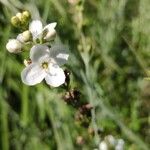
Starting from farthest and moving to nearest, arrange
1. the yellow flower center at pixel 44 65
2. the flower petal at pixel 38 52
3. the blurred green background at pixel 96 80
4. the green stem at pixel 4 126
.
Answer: the green stem at pixel 4 126
the blurred green background at pixel 96 80
the yellow flower center at pixel 44 65
the flower petal at pixel 38 52

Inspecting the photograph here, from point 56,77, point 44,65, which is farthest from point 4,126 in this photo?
point 56,77

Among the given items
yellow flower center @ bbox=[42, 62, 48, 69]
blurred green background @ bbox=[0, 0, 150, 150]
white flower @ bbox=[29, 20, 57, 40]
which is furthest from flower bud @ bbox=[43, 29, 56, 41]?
blurred green background @ bbox=[0, 0, 150, 150]

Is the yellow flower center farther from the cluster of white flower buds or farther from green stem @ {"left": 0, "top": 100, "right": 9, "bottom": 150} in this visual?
green stem @ {"left": 0, "top": 100, "right": 9, "bottom": 150}

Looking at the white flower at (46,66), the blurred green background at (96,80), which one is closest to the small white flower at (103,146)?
the white flower at (46,66)

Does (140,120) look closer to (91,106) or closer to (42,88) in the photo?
(42,88)

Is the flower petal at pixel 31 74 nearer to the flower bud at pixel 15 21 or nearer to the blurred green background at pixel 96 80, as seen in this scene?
the flower bud at pixel 15 21

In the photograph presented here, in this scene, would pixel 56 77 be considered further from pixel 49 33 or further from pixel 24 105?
pixel 24 105

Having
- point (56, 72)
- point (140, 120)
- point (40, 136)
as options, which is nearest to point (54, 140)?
point (40, 136)
